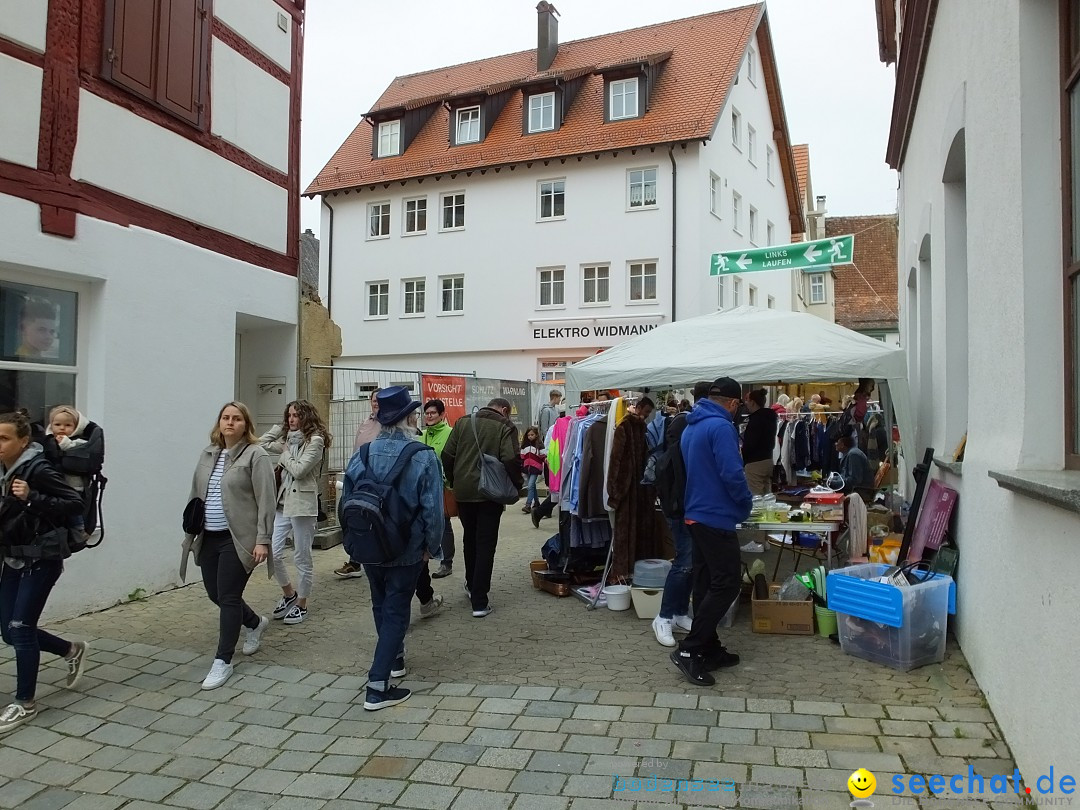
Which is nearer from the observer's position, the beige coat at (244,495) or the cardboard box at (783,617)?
the beige coat at (244,495)

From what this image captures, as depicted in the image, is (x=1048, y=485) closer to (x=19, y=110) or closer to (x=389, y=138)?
(x=19, y=110)

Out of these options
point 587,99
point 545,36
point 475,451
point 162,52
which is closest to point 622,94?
point 587,99

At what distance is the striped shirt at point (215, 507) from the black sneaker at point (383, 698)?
1.53 m

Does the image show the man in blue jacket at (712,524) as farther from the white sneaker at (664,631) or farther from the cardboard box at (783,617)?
the cardboard box at (783,617)

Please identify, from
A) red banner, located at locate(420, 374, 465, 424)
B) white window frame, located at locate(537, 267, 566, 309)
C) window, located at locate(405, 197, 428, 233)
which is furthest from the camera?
window, located at locate(405, 197, 428, 233)

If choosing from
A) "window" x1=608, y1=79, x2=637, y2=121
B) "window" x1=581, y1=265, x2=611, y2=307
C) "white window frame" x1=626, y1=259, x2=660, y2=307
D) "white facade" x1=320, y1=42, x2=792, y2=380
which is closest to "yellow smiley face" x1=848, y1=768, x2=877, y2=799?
"white facade" x1=320, y1=42, x2=792, y2=380

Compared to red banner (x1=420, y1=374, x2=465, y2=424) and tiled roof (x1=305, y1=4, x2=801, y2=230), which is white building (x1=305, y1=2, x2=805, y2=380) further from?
red banner (x1=420, y1=374, x2=465, y2=424)

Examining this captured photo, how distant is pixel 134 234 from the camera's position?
23.5ft

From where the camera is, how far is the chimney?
27.5 metres

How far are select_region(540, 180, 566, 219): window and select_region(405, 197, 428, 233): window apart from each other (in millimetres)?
4082

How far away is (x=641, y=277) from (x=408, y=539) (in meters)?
19.0

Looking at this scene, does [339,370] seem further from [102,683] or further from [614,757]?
[614,757]

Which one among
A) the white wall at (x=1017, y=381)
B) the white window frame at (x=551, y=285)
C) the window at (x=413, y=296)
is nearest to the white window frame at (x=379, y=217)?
the window at (x=413, y=296)

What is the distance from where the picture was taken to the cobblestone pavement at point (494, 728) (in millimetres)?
3648
